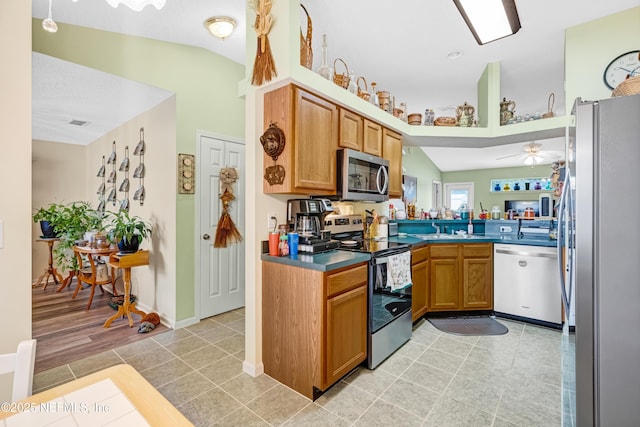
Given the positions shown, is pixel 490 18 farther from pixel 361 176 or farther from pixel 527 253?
pixel 527 253

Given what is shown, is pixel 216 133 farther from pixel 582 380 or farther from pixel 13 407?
pixel 582 380

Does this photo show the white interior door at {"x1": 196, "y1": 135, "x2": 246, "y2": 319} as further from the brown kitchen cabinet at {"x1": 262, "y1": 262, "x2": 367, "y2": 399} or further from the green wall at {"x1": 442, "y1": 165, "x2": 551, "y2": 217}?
the green wall at {"x1": 442, "y1": 165, "x2": 551, "y2": 217}

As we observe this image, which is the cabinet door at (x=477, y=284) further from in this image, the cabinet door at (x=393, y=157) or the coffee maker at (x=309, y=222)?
the coffee maker at (x=309, y=222)

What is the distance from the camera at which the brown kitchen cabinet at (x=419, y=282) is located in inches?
122

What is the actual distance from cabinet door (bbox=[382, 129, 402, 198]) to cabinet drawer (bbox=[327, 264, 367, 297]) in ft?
4.96

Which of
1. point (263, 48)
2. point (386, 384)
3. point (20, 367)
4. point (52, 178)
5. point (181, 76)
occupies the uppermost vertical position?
point (181, 76)

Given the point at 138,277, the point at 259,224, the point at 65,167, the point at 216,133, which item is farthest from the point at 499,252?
the point at 65,167

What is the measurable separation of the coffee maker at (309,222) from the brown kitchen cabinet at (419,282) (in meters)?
1.08

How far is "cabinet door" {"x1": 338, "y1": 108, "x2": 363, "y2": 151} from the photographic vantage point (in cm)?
265

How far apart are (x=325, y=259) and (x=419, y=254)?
1.52 m

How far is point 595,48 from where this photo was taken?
274 cm

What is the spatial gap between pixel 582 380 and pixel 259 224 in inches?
80.7

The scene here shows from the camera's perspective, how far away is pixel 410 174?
282 inches

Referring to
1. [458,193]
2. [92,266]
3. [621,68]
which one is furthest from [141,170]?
[458,193]
